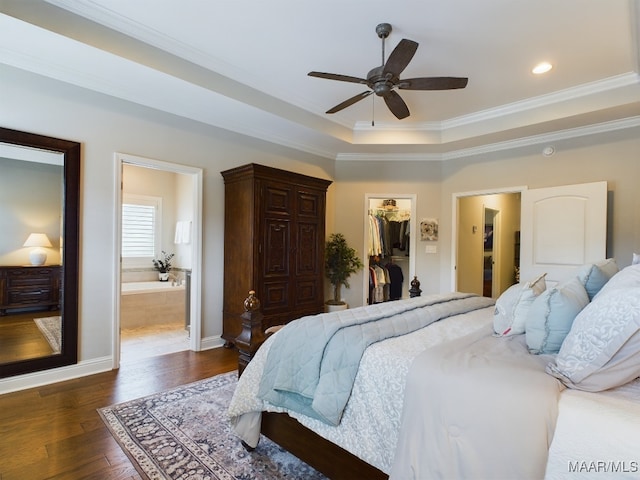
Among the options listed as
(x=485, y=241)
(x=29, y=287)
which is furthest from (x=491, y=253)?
(x=29, y=287)

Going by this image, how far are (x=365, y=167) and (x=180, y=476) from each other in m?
4.52

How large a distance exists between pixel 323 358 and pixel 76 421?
6.11 ft

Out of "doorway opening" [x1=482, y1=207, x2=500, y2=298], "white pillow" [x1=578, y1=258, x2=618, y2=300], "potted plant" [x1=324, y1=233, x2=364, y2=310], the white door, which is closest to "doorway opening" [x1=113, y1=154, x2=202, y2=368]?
"potted plant" [x1=324, y1=233, x2=364, y2=310]

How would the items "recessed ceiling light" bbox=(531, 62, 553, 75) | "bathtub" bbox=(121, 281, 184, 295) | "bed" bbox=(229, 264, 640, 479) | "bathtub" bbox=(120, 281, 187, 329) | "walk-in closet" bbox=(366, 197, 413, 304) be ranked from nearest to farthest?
"bed" bbox=(229, 264, 640, 479), "recessed ceiling light" bbox=(531, 62, 553, 75), "bathtub" bbox=(120, 281, 187, 329), "bathtub" bbox=(121, 281, 184, 295), "walk-in closet" bbox=(366, 197, 413, 304)

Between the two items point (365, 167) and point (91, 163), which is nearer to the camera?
point (91, 163)

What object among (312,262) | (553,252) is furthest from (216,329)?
(553,252)

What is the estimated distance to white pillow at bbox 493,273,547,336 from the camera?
1666 mm

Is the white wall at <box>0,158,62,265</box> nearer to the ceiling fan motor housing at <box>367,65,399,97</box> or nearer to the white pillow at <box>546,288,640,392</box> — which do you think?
the ceiling fan motor housing at <box>367,65,399,97</box>

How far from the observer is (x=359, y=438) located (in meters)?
1.40

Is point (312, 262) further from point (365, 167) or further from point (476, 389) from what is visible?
point (476, 389)

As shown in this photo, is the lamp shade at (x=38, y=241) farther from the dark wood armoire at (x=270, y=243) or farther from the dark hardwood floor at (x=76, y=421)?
the dark wood armoire at (x=270, y=243)

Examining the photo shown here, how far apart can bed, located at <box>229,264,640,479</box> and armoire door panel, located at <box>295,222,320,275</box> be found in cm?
238
